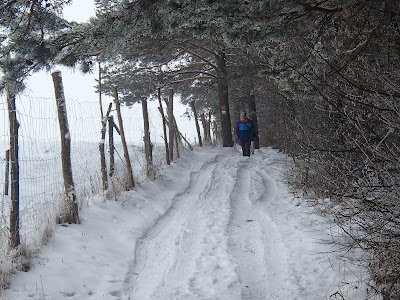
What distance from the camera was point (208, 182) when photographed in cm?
850

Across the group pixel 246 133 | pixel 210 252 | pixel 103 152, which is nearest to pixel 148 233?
pixel 210 252

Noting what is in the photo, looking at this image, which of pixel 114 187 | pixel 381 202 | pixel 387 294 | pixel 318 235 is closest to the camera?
pixel 387 294

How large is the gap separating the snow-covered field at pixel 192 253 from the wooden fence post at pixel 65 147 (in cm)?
31

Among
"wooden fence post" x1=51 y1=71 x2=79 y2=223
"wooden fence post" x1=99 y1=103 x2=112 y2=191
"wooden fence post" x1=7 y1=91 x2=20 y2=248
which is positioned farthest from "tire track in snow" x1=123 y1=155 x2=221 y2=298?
"wooden fence post" x1=99 y1=103 x2=112 y2=191

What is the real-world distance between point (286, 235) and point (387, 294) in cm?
Result: 205

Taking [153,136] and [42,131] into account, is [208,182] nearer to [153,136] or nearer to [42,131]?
[153,136]

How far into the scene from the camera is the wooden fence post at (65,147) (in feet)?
16.6

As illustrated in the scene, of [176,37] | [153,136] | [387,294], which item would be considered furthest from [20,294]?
[176,37]

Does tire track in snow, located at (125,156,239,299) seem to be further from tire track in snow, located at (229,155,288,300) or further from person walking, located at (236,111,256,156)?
person walking, located at (236,111,256,156)

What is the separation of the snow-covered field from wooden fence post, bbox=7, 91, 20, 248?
352mm

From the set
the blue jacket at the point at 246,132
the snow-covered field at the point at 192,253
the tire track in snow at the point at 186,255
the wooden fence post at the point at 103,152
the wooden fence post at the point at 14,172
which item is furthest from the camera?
the blue jacket at the point at 246,132

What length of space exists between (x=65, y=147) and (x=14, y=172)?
44.7 inches

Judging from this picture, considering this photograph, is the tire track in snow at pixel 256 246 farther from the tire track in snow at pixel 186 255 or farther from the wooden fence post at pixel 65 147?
the wooden fence post at pixel 65 147

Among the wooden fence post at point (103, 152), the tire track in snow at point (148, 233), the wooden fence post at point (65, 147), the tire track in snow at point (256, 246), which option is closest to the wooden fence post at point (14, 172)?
the wooden fence post at point (65, 147)
